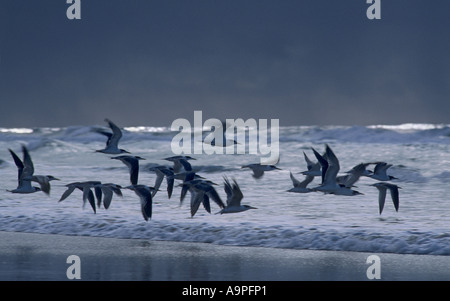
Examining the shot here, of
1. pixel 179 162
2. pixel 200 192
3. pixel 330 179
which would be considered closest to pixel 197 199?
pixel 200 192

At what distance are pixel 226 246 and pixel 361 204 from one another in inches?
200

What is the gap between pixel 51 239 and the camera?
47.5 feet

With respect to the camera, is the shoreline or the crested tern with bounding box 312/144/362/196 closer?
the shoreline

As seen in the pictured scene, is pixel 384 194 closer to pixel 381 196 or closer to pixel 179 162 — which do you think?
pixel 381 196

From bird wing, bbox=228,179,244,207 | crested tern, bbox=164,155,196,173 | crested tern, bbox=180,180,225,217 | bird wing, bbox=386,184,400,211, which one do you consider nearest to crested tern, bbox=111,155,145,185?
crested tern, bbox=180,180,225,217

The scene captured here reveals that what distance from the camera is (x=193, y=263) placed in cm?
1178

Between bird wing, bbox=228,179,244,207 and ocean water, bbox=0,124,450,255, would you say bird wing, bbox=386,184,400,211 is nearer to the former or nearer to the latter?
ocean water, bbox=0,124,450,255

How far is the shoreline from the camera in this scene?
10781 millimetres

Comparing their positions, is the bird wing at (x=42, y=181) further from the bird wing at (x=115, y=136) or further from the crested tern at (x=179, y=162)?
the crested tern at (x=179, y=162)

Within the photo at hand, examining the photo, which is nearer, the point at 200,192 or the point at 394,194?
the point at 200,192

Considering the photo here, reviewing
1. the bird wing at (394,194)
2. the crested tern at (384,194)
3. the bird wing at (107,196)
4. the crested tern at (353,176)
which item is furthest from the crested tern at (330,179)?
the bird wing at (107,196)

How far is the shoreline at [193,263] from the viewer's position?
10781 millimetres
